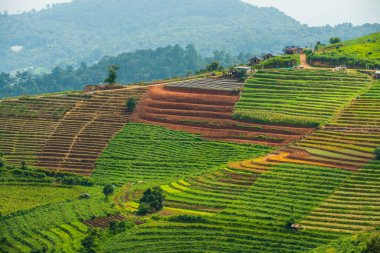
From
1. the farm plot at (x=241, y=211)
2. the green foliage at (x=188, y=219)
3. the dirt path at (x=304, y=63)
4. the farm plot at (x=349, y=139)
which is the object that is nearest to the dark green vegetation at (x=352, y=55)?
the dirt path at (x=304, y=63)

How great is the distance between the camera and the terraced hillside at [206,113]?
9375 cm

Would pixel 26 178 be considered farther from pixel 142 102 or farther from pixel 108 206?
pixel 142 102

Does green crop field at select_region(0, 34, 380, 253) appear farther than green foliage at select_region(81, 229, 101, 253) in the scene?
Yes

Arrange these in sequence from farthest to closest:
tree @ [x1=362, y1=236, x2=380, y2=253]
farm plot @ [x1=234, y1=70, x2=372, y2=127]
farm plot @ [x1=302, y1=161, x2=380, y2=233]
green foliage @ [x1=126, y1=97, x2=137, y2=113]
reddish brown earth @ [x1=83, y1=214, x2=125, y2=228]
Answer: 1. green foliage @ [x1=126, y1=97, x2=137, y2=113]
2. farm plot @ [x1=234, y1=70, x2=372, y2=127]
3. reddish brown earth @ [x1=83, y1=214, x2=125, y2=228]
4. farm plot @ [x1=302, y1=161, x2=380, y2=233]
5. tree @ [x1=362, y1=236, x2=380, y2=253]

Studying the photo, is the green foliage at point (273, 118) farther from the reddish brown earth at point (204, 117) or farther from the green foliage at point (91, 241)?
the green foliage at point (91, 241)

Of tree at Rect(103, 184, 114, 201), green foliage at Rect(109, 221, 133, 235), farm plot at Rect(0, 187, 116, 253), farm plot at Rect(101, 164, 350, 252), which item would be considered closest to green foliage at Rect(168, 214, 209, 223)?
farm plot at Rect(101, 164, 350, 252)

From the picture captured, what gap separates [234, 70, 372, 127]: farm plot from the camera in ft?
316

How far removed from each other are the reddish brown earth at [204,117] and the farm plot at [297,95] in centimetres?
151

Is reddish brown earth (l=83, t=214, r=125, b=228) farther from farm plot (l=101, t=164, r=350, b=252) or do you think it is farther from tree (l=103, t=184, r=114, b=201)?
tree (l=103, t=184, r=114, b=201)

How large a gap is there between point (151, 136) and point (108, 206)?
764 inches

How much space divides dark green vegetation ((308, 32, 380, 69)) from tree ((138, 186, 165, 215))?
47.0 metres

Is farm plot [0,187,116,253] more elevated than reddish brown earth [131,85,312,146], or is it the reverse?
reddish brown earth [131,85,312,146]

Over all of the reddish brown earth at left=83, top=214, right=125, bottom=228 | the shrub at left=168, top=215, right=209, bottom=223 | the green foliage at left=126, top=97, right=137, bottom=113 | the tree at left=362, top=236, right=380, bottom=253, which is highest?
the green foliage at left=126, top=97, right=137, bottom=113

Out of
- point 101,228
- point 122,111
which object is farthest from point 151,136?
point 101,228
